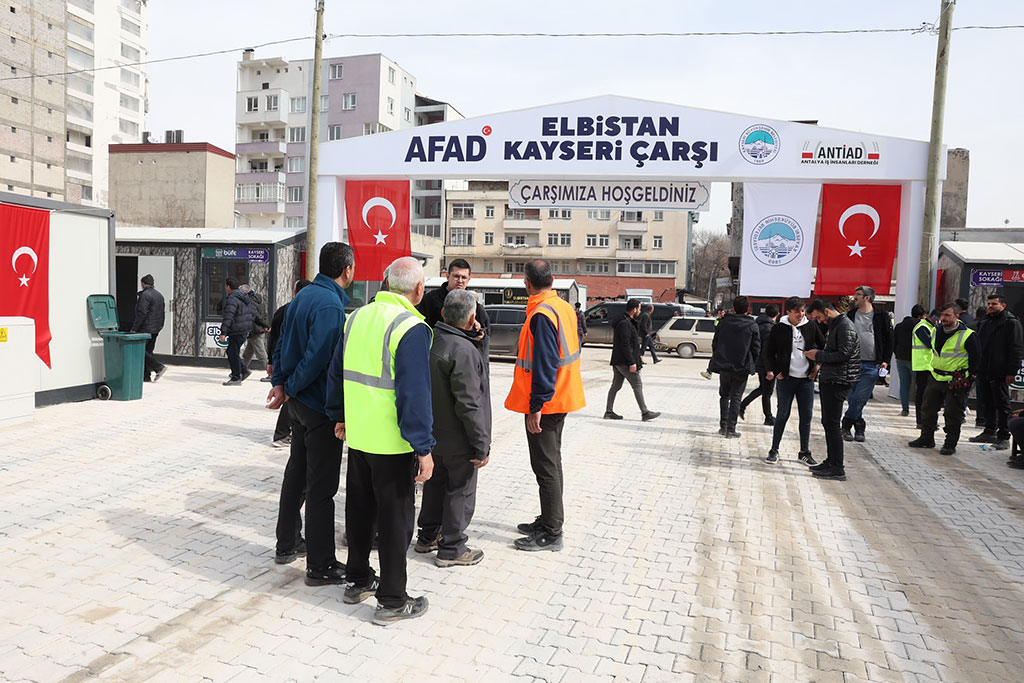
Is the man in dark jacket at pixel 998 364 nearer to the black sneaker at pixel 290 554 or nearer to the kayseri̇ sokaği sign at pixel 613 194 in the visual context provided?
the kayseri̇ sokaği sign at pixel 613 194

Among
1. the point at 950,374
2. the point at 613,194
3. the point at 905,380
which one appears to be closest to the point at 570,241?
the point at 613,194

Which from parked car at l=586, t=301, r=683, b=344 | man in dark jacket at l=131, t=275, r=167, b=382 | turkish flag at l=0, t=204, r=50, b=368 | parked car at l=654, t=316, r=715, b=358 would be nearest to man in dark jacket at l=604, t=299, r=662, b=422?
man in dark jacket at l=131, t=275, r=167, b=382

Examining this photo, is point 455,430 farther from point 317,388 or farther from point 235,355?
point 235,355

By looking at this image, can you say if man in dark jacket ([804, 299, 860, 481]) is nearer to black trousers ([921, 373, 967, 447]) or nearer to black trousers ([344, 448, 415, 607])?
black trousers ([921, 373, 967, 447])

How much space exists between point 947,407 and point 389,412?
8.12 m

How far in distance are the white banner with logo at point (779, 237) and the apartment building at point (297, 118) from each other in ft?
184

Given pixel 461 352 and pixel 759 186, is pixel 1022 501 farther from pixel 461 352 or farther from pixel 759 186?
pixel 759 186

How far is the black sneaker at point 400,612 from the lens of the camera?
3686 mm

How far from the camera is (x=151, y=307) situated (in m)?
11.3

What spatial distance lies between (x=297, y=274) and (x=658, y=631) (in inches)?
528

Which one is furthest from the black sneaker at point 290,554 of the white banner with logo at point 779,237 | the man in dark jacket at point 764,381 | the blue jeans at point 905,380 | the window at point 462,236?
the window at point 462,236

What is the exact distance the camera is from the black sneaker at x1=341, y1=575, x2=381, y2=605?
3924 mm

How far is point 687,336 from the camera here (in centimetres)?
2491

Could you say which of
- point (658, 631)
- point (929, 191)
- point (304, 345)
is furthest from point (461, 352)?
point (929, 191)
